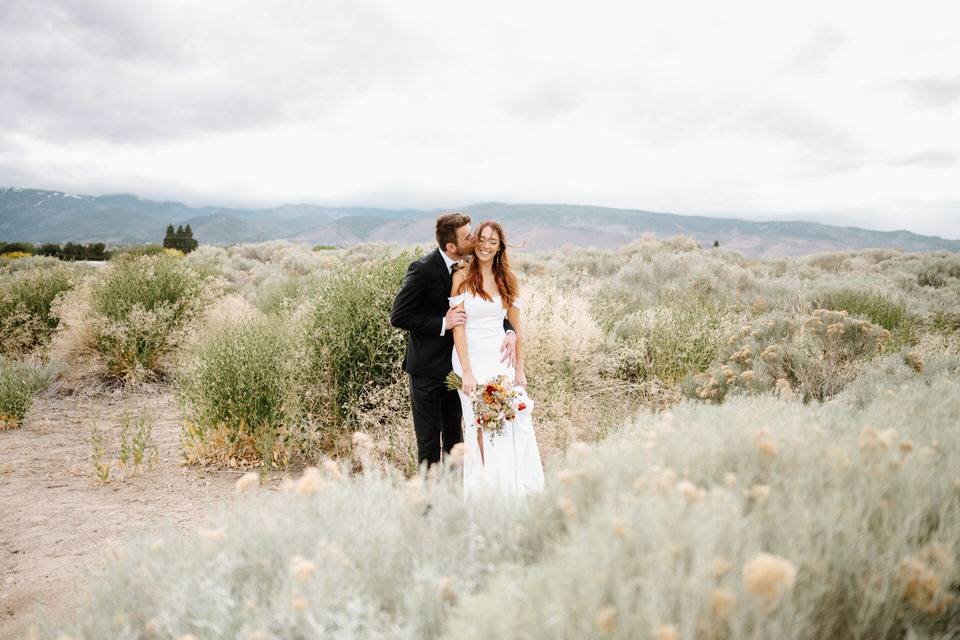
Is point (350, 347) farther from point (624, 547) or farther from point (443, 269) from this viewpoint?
point (624, 547)

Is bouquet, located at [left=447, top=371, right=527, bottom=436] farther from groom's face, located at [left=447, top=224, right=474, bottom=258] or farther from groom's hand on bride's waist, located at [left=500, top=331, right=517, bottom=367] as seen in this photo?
groom's face, located at [left=447, top=224, right=474, bottom=258]

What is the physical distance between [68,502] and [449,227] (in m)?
4.44

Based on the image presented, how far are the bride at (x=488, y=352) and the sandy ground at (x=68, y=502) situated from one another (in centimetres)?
240

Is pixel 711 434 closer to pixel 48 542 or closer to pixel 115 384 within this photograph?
pixel 48 542

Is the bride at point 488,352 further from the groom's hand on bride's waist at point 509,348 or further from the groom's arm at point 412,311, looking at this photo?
the groom's arm at point 412,311

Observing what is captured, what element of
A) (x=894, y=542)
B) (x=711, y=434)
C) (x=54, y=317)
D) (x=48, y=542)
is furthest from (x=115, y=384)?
(x=894, y=542)

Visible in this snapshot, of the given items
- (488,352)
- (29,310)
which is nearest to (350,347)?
(488,352)

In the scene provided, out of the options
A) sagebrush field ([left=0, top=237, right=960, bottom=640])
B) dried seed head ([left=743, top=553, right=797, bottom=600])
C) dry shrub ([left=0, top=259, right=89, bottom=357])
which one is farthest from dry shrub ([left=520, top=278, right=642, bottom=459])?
dry shrub ([left=0, top=259, right=89, bottom=357])

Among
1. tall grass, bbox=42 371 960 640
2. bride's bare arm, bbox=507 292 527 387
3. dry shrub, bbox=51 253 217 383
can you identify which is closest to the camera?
tall grass, bbox=42 371 960 640

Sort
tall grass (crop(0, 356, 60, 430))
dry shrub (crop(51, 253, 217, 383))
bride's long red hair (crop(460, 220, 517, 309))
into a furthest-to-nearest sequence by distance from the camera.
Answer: dry shrub (crop(51, 253, 217, 383)) < tall grass (crop(0, 356, 60, 430)) < bride's long red hair (crop(460, 220, 517, 309))

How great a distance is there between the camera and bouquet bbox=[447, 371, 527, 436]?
3.66 metres

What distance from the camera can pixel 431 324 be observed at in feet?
12.8

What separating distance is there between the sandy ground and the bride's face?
9.75ft

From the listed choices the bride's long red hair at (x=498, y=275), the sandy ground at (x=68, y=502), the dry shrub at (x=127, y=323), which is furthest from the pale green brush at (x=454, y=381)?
the dry shrub at (x=127, y=323)
